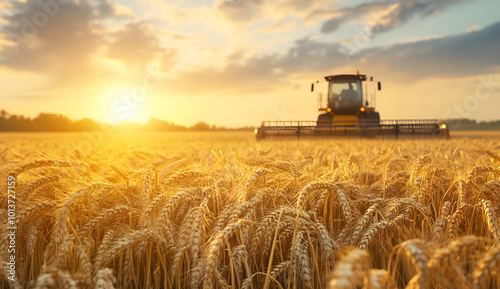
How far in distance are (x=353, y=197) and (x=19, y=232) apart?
6.56ft

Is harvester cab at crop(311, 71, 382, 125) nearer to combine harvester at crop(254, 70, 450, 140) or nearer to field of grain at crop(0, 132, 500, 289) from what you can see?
combine harvester at crop(254, 70, 450, 140)

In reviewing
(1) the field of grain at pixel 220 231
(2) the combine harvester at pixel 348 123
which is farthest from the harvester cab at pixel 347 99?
(1) the field of grain at pixel 220 231

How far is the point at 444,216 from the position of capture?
1866 mm

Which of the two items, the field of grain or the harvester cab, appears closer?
the field of grain

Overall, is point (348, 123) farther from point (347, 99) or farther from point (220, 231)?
point (220, 231)

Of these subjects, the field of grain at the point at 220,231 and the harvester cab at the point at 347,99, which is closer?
the field of grain at the point at 220,231

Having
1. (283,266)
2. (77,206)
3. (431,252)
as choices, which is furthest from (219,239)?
(77,206)

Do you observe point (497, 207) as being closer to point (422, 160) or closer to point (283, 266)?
point (422, 160)

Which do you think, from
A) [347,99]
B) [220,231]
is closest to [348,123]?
[347,99]

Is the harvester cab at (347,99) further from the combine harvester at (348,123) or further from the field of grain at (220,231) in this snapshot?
the field of grain at (220,231)

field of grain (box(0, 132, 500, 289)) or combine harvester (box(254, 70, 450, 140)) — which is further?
combine harvester (box(254, 70, 450, 140))

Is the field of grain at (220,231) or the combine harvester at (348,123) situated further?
the combine harvester at (348,123)

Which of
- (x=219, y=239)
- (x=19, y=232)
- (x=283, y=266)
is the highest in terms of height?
(x=219, y=239)

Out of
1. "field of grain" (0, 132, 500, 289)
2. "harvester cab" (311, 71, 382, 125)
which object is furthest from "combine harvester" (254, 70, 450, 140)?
"field of grain" (0, 132, 500, 289)
